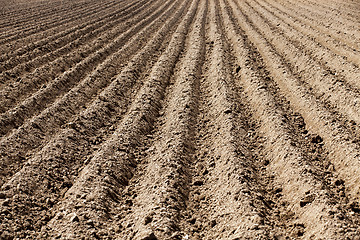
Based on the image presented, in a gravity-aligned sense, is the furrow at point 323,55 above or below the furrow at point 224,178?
above

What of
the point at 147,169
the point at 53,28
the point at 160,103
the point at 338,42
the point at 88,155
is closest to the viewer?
the point at 147,169

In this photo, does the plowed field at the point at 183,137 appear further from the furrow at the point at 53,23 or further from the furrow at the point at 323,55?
the furrow at the point at 53,23

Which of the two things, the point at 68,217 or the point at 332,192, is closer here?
the point at 68,217

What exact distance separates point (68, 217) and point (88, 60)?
20.1ft

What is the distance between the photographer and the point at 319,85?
6.65m

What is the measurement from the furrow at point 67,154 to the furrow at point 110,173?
0.19 m

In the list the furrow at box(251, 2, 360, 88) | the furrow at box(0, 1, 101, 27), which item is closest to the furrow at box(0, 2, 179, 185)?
the furrow at box(251, 2, 360, 88)

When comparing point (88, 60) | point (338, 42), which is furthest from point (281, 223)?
point (338, 42)

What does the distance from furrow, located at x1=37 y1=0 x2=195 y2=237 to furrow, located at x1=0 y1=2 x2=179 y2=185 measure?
1.11 m

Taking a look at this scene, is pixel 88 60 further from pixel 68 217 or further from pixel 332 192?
pixel 332 192

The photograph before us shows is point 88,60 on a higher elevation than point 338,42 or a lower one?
higher

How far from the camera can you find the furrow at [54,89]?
5598 millimetres

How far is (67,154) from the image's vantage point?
4.68 metres

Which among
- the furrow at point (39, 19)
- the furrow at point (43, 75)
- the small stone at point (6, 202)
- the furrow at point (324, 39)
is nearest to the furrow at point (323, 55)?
the furrow at point (324, 39)
